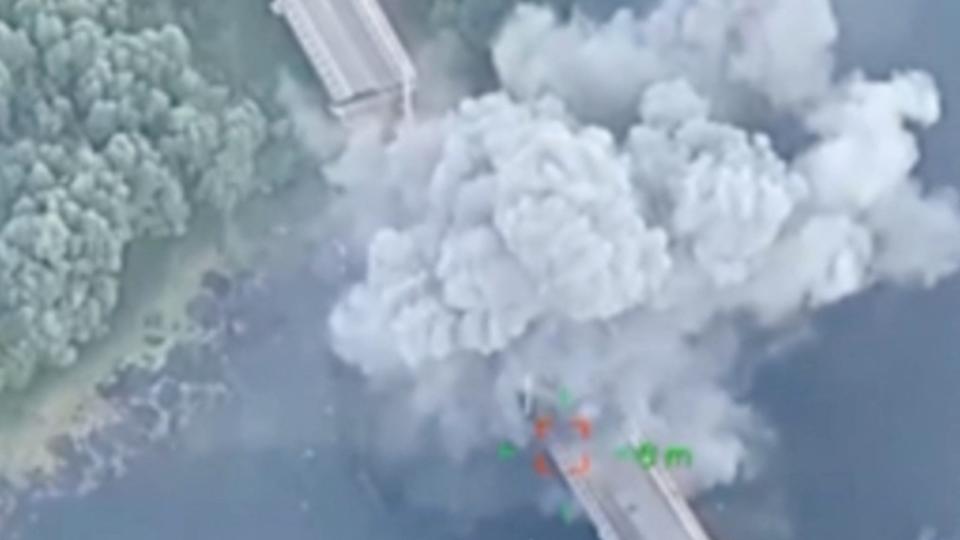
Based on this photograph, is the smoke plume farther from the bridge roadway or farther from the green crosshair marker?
A: the bridge roadway

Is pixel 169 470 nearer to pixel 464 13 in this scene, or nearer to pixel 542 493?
pixel 542 493

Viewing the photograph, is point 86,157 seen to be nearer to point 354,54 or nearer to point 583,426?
point 354,54

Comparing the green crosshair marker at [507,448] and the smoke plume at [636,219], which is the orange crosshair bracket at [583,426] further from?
the green crosshair marker at [507,448]

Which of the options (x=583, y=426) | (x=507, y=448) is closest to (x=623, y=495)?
(x=583, y=426)

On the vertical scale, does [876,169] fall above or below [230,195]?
below

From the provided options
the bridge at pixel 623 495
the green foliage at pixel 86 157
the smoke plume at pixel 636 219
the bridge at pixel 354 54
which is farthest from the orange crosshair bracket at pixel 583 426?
the green foliage at pixel 86 157

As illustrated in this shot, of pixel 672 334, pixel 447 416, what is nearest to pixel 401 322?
pixel 447 416

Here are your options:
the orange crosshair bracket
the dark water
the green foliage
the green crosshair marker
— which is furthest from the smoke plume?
the green foliage
